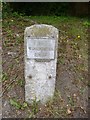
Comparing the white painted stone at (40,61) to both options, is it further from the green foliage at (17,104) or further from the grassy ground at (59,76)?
the grassy ground at (59,76)

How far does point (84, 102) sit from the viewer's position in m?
4.68

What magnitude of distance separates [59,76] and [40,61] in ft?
3.04

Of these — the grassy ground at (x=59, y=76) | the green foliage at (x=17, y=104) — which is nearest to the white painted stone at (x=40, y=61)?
the green foliage at (x=17, y=104)

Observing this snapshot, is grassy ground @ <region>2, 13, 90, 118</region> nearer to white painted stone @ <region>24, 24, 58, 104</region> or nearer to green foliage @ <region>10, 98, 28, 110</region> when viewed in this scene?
green foliage @ <region>10, 98, 28, 110</region>

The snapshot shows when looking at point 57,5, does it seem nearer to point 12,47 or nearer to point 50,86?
point 12,47

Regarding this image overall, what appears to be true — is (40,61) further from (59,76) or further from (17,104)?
(59,76)

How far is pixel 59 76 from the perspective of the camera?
510 cm

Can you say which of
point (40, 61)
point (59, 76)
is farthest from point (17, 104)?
point (59, 76)

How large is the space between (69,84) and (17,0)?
3.78 metres

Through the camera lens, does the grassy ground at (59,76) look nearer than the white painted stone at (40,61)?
No

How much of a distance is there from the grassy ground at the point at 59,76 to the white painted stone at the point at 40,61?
0.19m

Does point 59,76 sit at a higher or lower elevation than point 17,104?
higher

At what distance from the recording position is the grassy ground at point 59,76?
14.6 feet

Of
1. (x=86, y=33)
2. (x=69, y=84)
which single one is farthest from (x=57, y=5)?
(x=69, y=84)
